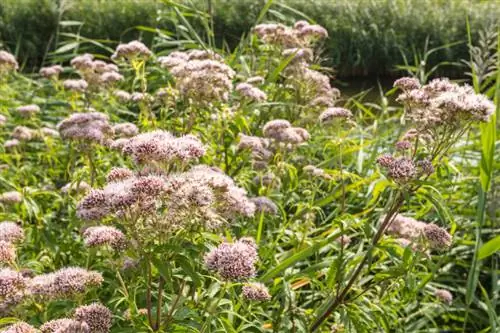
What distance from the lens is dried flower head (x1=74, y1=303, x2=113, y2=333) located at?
187cm

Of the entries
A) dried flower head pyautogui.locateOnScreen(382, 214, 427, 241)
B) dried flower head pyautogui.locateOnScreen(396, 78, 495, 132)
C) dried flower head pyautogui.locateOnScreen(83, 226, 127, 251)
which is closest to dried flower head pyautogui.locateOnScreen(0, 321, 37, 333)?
dried flower head pyautogui.locateOnScreen(83, 226, 127, 251)

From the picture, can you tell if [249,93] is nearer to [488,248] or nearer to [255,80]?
[255,80]

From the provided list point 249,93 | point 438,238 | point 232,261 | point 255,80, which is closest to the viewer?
point 232,261

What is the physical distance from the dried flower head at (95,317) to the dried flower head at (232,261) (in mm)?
363

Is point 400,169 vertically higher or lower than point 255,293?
higher

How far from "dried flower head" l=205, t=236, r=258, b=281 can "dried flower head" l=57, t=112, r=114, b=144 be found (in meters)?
1.33

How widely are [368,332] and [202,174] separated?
1.47 metres

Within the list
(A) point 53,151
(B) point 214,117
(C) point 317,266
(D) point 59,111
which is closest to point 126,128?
(B) point 214,117

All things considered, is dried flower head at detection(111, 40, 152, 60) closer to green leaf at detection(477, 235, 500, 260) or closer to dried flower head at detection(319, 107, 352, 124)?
dried flower head at detection(319, 107, 352, 124)

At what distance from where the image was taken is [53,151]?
4234 millimetres

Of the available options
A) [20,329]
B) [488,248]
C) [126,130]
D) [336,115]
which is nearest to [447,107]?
[488,248]

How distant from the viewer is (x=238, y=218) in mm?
2842

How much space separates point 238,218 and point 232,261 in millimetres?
916

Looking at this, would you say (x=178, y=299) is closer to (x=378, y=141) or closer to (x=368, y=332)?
(x=368, y=332)
